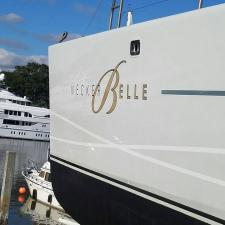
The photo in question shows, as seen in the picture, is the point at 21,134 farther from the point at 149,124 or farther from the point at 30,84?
the point at 149,124

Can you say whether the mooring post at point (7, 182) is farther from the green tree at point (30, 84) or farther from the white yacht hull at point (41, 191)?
the green tree at point (30, 84)

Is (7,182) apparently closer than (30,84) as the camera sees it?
Yes

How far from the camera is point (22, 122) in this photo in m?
59.7

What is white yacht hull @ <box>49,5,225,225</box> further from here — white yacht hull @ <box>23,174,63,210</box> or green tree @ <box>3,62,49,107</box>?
green tree @ <box>3,62,49,107</box>

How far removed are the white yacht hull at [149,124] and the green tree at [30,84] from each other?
9424 centimetres

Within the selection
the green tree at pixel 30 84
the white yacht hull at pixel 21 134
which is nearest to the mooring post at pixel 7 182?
the white yacht hull at pixel 21 134

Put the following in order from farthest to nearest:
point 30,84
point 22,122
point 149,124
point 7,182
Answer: point 30,84 → point 22,122 → point 7,182 → point 149,124

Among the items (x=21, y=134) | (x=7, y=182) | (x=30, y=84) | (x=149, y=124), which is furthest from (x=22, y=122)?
(x=149, y=124)

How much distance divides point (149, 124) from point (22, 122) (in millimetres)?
55713

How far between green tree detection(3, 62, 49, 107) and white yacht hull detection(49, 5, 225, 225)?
94.2 m

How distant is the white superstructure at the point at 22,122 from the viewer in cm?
5881

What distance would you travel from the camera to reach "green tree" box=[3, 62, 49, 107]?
101500 mm

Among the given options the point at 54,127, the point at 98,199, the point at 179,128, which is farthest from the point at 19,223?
the point at 179,128

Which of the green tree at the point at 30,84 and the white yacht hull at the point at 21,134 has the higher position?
the green tree at the point at 30,84
